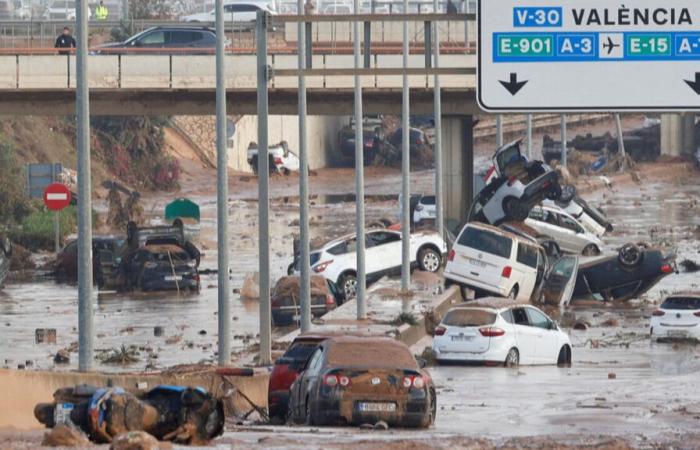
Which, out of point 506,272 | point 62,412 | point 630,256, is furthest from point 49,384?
point 630,256

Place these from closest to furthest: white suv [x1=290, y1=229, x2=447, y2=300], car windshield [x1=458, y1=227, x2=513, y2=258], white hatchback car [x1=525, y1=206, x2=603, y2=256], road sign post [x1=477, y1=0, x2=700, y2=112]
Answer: road sign post [x1=477, y1=0, x2=700, y2=112]
car windshield [x1=458, y1=227, x2=513, y2=258]
white suv [x1=290, y1=229, x2=447, y2=300]
white hatchback car [x1=525, y1=206, x2=603, y2=256]

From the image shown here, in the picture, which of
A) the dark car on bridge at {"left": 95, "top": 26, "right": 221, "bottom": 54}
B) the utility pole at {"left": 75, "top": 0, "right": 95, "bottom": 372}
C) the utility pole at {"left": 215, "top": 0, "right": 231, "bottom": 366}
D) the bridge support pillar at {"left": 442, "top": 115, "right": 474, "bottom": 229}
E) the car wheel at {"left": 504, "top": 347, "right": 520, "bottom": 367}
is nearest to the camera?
the utility pole at {"left": 75, "top": 0, "right": 95, "bottom": 372}

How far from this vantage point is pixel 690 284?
55.2m

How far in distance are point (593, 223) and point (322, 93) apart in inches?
510

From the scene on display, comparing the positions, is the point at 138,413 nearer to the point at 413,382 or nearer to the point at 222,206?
the point at 413,382

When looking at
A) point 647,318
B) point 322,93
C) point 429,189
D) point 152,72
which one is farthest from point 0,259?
point 429,189

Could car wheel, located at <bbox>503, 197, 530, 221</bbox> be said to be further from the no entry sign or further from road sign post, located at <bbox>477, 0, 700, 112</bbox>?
road sign post, located at <bbox>477, 0, 700, 112</bbox>

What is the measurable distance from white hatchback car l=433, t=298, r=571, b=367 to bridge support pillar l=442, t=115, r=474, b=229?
2460 cm

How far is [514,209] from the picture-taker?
5525 centimetres

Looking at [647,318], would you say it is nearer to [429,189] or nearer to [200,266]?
[200,266]

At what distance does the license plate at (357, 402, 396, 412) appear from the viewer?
22922 mm

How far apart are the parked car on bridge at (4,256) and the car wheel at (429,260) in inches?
475

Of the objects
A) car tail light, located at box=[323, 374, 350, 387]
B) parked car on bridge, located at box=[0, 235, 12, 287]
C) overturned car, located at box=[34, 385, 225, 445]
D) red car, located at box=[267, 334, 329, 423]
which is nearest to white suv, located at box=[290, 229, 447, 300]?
parked car on bridge, located at box=[0, 235, 12, 287]

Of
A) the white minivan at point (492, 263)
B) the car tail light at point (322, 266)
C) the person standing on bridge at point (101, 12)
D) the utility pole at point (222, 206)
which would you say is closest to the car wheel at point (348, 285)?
the car tail light at point (322, 266)
